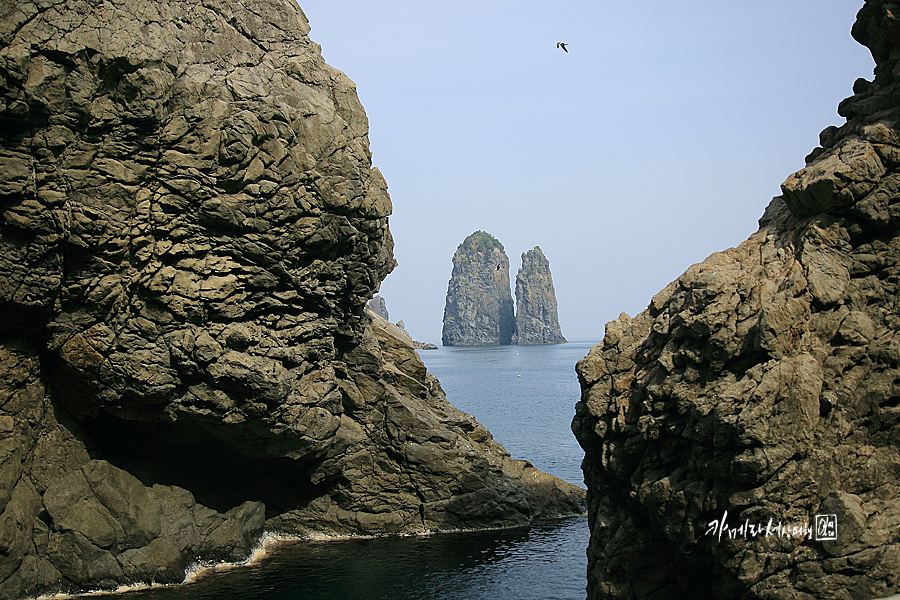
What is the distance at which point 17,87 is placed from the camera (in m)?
21.3

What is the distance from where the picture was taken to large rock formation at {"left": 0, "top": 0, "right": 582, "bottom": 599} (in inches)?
888

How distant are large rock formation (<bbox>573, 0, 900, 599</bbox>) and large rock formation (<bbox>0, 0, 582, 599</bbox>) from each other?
12.7m

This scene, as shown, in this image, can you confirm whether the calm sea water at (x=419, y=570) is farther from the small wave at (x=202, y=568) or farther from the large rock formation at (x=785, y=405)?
the large rock formation at (x=785, y=405)

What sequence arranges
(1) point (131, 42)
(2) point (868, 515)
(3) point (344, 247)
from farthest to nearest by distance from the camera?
(3) point (344, 247) < (1) point (131, 42) < (2) point (868, 515)

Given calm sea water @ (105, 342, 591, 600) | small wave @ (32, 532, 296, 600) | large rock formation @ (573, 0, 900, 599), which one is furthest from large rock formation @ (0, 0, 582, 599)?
large rock formation @ (573, 0, 900, 599)

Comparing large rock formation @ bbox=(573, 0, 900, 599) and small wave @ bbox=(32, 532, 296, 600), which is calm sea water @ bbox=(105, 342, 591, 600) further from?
large rock formation @ bbox=(573, 0, 900, 599)

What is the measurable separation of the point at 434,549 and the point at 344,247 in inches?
492

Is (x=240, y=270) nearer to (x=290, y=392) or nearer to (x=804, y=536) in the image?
(x=290, y=392)

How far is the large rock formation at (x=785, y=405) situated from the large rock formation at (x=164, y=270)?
1266cm

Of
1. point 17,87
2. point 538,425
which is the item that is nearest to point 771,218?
point 17,87

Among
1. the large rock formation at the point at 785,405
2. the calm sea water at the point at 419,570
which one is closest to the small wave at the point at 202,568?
the calm sea water at the point at 419,570

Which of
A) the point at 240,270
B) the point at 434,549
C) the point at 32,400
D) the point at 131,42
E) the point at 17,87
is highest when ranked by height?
the point at 131,42

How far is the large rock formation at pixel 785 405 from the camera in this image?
609 inches

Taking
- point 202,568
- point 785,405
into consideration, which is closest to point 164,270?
point 202,568
